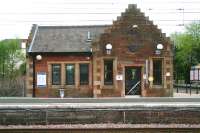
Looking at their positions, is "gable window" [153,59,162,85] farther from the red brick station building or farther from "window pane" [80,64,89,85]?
"window pane" [80,64,89,85]

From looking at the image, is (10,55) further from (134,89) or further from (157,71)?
(157,71)

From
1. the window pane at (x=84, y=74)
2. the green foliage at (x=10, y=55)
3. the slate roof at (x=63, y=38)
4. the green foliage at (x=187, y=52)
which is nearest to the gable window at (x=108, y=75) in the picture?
the window pane at (x=84, y=74)

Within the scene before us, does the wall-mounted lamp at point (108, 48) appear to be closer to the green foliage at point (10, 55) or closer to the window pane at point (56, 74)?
the window pane at point (56, 74)

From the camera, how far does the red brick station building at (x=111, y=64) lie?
3344 cm

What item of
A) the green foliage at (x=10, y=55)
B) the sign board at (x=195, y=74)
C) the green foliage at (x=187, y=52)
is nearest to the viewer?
the sign board at (x=195, y=74)

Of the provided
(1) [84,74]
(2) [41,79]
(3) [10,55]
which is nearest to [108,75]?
(1) [84,74]

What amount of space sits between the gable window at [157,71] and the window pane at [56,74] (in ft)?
21.2

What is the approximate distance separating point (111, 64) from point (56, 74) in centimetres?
387

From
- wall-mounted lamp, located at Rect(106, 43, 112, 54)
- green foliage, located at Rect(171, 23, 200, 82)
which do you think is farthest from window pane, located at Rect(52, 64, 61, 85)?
green foliage, located at Rect(171, 23, 200, 82)

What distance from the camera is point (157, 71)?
111 feet

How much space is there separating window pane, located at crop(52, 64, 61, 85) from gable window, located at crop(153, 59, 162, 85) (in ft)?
21.2

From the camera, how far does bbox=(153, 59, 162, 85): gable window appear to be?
1328 inches

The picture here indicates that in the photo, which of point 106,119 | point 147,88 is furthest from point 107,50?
point 106,119

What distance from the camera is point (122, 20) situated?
34031 millimetres
